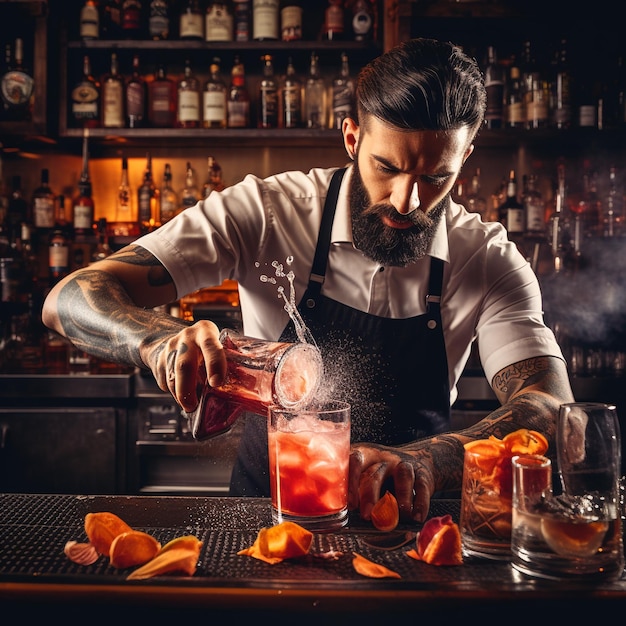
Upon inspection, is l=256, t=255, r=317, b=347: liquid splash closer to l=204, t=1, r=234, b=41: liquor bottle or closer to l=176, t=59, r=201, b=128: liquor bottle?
l=176, t=59, r=201, b=128: liquor bottle

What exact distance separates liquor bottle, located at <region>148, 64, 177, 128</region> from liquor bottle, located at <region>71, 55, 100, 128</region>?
24cm

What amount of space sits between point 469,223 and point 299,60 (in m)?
1.80

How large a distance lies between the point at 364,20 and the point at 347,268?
69.8 inches

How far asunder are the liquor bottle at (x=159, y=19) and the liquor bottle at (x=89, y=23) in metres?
0.23

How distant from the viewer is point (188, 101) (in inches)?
123

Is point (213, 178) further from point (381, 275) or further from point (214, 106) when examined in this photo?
point (381, 275)

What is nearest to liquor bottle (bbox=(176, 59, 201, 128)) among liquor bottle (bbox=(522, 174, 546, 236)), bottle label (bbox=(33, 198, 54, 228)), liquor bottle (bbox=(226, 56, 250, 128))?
liquor bottle (bbox=(226, 56, 250, 128))

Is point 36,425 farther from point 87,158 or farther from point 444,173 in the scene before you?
point 444,173

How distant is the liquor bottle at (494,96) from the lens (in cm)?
303

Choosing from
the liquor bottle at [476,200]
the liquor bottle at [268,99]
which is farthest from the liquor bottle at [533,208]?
the liquor bottle at [268,99]

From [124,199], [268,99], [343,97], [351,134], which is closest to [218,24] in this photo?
[268,99]

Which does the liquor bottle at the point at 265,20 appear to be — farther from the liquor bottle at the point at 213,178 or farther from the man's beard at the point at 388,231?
the man's beard at the point at 388,231

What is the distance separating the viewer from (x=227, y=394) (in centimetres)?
108

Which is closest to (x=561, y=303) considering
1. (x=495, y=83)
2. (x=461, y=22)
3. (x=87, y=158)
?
(x=495, y=83)
